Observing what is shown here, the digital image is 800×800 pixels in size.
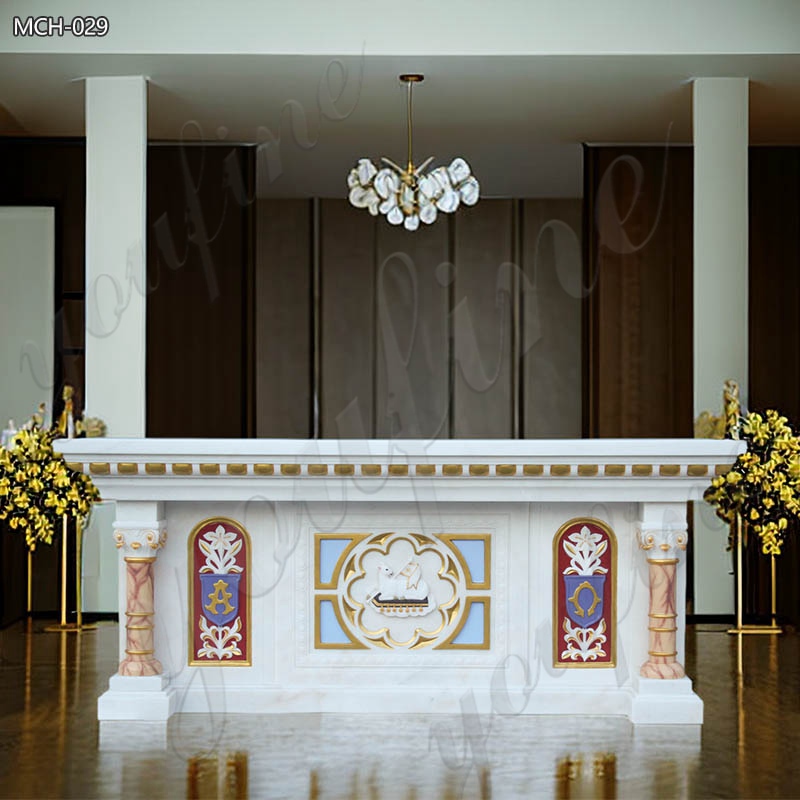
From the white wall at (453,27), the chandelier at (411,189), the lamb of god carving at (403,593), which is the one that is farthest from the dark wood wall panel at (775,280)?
the lamb of god carving at (403,593)

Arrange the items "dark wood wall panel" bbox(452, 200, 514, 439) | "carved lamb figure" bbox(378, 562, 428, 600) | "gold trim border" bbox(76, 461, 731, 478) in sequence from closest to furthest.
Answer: "gold trim border" bbox(76, 461, 731, 478), "carved lamb figure" bbox(378, 562, 428, 600), "dark wood wall panel" bbox(452, 200, 514, 439)

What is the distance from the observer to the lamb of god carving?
4340 mm

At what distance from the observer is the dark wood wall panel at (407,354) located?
10500 mm

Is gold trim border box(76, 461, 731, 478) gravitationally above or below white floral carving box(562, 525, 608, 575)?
above

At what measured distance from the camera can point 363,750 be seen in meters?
3.94

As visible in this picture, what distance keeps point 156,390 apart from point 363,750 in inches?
173

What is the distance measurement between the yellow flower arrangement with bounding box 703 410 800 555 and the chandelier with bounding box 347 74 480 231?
1.67 metres

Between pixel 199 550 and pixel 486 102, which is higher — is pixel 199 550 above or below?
below

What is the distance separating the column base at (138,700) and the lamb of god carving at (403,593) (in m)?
0.74

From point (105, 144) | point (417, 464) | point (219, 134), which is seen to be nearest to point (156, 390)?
point (219, 134)

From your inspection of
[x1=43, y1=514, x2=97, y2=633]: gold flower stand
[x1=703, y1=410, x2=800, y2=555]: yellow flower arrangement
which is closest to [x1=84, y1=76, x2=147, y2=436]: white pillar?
[x1=43, y1=514, x2=97, y2=633]: gold flower stand

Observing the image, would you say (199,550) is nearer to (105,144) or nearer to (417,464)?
(417,464)

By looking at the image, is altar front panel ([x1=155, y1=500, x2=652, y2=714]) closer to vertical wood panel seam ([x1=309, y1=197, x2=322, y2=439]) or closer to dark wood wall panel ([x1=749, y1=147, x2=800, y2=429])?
dark wood wall panel ([x1=749, y1=147, x2=800, y2=429])

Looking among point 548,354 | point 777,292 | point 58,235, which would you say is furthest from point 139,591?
point 548,354
